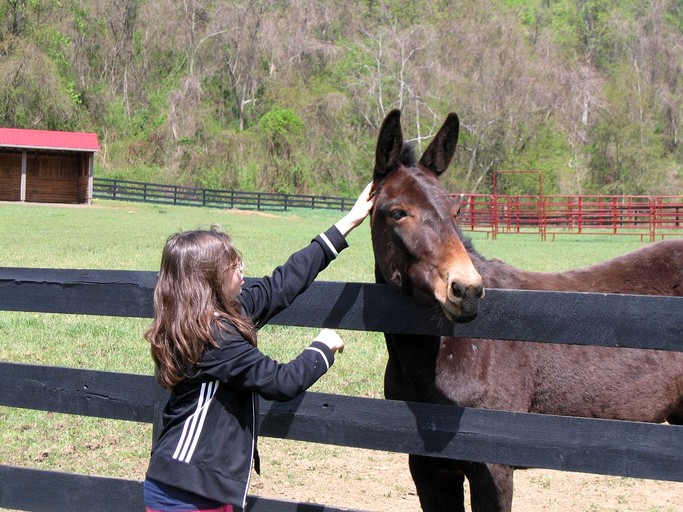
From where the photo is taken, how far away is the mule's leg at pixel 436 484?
3783mm

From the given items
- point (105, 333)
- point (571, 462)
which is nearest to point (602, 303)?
point (571, 462)

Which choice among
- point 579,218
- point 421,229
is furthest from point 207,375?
point 579,218

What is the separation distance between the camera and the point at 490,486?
3.51 meters

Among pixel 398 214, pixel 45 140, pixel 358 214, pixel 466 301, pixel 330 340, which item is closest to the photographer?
pixel 466 301

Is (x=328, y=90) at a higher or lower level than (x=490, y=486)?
higher

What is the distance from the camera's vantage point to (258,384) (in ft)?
9.55

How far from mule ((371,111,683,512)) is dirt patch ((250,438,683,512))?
1176 millimetres

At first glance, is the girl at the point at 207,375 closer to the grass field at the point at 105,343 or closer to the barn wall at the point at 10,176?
the grass field at the point at 105,343

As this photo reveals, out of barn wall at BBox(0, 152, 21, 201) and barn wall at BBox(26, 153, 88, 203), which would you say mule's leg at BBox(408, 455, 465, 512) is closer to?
barn wall at BBox(26, 153, 88, 203)

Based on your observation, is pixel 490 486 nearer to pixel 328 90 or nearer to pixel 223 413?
pixel 223 413

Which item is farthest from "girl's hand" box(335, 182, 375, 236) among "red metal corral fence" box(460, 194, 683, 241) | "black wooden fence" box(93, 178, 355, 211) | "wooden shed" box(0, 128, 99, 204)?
"black wooden fence" box(93, 178, 355, 211)

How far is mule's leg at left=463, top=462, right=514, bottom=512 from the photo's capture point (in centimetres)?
350

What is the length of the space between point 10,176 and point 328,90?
99.3 feet

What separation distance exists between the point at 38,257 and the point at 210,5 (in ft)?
197
